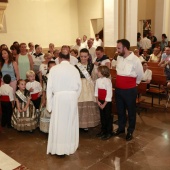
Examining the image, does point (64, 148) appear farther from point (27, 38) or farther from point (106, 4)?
point (27, 38)

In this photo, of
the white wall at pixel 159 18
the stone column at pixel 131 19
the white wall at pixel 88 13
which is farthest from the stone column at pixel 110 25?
the white wall at pixel 159 18

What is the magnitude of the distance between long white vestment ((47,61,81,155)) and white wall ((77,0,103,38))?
876 cm

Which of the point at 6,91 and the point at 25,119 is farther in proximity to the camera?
the point at 6,91

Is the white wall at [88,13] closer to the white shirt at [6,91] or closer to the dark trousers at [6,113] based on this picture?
the white shirt at [6,91]

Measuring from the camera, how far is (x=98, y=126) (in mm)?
4543

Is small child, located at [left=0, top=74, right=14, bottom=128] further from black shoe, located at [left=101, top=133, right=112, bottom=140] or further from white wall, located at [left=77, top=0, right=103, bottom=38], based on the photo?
white wall, located at [left=77, top=0, right=103, bottom=38]

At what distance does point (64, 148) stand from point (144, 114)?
2.44m

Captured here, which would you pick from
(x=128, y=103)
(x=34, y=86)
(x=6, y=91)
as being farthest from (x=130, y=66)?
(x=6, y=91)

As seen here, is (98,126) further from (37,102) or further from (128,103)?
(37,102)

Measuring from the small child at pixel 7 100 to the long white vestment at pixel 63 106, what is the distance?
1.51 m

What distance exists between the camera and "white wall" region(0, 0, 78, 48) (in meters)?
9.85

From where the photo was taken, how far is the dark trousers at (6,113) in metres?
4.52

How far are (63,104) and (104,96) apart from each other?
2.91ft

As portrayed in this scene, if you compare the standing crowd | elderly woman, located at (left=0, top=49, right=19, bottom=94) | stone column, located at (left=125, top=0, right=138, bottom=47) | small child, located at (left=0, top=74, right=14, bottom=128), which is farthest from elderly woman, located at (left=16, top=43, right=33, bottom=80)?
stone column, located at (left=125, top=0, right=138, bottom=47)
